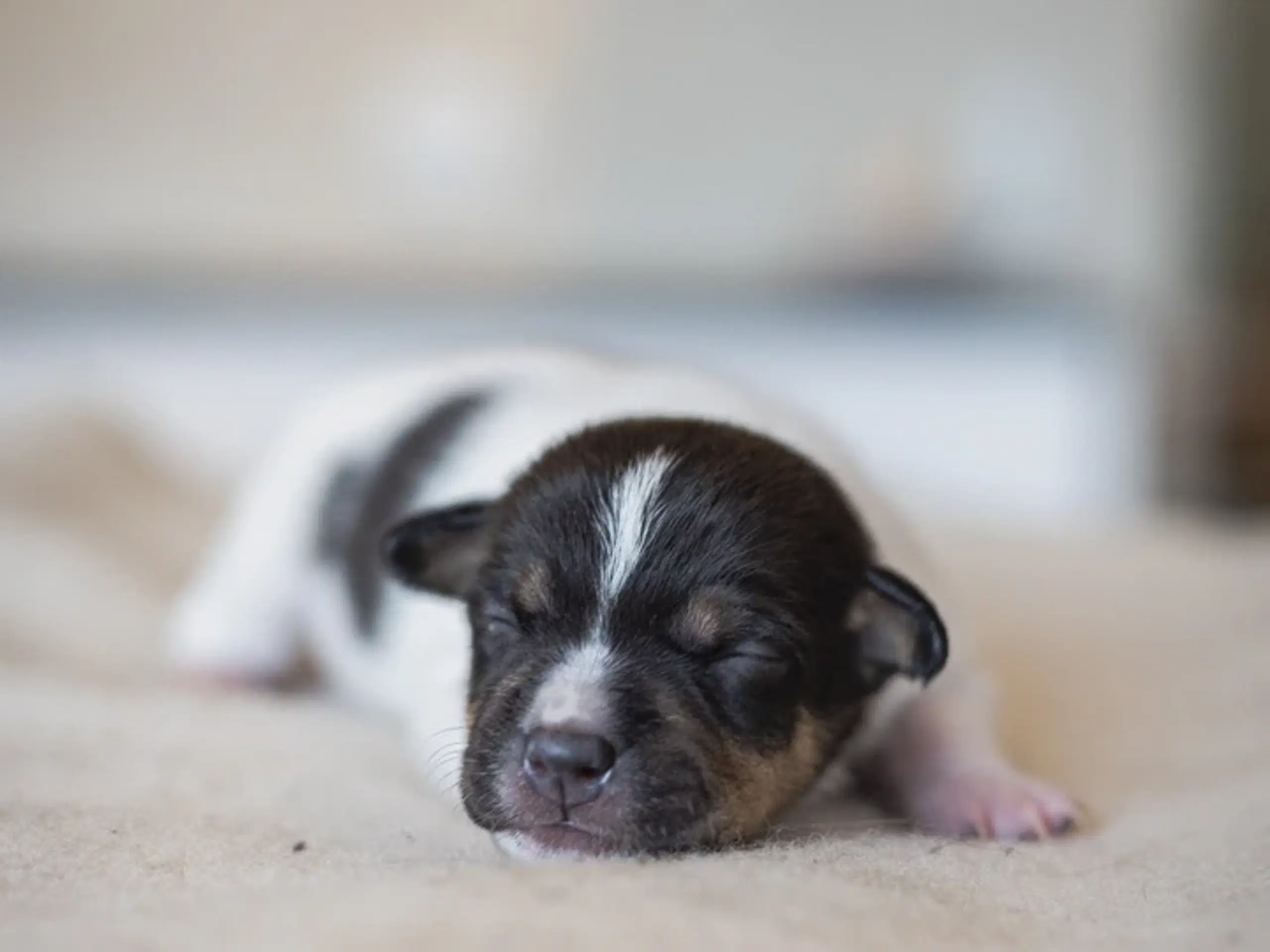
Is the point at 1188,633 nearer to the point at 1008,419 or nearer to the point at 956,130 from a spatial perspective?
the point at 1008,419

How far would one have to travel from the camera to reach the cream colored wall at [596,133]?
6.38m

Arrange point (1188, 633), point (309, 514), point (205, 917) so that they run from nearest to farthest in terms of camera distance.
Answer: point (205, 917), point (309, 514), point (1188, 633)

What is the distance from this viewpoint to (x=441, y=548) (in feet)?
7.28

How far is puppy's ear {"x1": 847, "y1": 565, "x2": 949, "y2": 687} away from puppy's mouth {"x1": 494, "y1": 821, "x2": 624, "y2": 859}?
0.52m

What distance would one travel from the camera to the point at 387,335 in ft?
21.4

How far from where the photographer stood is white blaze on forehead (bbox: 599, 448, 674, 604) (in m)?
1.80

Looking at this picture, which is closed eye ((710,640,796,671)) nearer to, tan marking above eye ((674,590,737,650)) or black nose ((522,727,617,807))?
tan marking above eye ((674,590,737,650))

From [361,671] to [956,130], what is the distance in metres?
4.89

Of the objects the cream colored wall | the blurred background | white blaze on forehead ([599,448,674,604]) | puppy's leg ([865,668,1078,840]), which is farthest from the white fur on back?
the cream colored wall

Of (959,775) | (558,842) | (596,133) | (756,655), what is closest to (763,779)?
(756,655)

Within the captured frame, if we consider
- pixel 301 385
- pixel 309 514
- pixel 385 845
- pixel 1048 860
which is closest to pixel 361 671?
pixel 309 514

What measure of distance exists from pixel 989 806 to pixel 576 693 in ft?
2.14

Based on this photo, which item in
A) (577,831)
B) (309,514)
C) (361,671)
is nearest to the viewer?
(577,831)

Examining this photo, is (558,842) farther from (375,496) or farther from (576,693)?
(375,496)
